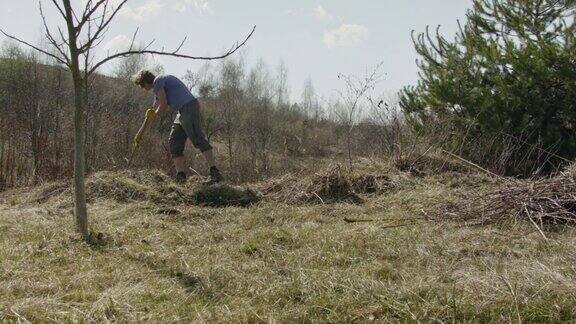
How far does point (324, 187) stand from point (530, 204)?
2.45m

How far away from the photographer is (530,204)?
4.52 m

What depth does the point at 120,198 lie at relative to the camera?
5.95 metres

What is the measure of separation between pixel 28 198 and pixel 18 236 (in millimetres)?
2200

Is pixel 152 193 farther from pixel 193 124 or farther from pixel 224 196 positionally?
pixel 193 124

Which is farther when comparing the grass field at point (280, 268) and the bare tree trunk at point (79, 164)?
the bare tree trunk at point (79, 164)

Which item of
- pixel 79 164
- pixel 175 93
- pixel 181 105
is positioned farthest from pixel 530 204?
pixel 175 93

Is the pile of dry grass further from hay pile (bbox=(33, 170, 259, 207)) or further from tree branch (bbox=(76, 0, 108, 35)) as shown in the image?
tree branch (bbox=(76, 0, 108, 35))

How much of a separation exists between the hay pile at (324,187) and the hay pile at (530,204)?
64.7 inches

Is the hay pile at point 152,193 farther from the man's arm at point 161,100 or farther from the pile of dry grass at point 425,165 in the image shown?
the pile of dry grass at point 425,165

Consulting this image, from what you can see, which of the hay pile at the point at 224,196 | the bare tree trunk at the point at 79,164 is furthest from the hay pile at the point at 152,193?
the bare tree trunk at the point at 79,164

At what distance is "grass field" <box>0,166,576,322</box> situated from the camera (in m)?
2.60

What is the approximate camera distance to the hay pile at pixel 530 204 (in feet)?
14.4

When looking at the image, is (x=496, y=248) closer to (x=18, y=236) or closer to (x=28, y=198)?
(x=18, y=236)

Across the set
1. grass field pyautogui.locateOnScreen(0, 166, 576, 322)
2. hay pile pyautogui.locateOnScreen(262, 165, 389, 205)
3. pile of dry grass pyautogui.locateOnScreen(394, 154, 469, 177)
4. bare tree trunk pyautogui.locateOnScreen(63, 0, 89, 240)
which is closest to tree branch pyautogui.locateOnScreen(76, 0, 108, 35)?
bare tree trunk pyautogui.locateOnScreen(63, 0, 89, 240)
